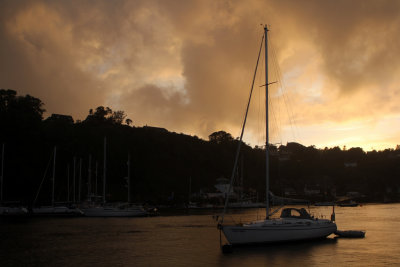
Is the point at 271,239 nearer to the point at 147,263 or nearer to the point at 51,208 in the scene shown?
the point at 147,263

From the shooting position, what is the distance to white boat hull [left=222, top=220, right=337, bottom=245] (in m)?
30.1

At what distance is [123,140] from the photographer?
14838 centimetres

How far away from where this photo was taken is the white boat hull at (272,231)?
3008 centimetres

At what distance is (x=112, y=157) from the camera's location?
135 m

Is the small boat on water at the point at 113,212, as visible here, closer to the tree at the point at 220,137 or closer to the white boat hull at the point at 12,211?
the white boat hull at the point at 12,211

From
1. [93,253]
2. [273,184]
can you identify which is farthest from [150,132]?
[93,253]

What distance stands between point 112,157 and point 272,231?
10937 centimetres

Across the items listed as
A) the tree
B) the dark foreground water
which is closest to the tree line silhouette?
the tree

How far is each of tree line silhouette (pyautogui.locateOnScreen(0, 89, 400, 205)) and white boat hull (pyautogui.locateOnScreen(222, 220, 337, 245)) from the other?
2585 cm

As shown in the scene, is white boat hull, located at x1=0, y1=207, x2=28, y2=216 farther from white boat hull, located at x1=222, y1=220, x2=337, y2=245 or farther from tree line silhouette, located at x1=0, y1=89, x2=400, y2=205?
white boat hull, located at x1=222, y1=220, x2=337, y2=245

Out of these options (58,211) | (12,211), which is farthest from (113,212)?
(12,211)

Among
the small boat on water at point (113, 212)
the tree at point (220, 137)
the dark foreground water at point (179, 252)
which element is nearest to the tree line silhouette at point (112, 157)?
the tree at point (220, 137)

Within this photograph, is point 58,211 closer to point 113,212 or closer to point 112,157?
point 113,212

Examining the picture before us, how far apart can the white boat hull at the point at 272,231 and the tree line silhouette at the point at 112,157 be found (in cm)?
2585
